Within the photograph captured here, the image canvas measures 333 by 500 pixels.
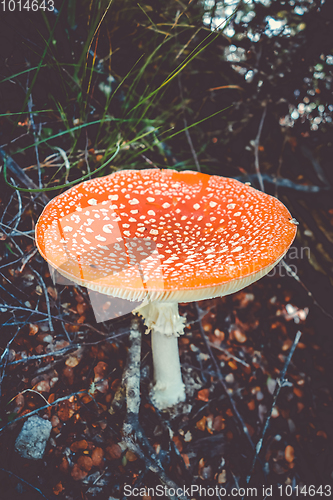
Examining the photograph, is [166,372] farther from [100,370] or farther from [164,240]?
[164,240]

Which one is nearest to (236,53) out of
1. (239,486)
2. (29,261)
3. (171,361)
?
(29,261)

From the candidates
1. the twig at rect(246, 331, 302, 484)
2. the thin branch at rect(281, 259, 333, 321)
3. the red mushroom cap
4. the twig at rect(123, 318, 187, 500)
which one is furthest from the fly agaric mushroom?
the thin branch at rect(281, 259, 333, 321)

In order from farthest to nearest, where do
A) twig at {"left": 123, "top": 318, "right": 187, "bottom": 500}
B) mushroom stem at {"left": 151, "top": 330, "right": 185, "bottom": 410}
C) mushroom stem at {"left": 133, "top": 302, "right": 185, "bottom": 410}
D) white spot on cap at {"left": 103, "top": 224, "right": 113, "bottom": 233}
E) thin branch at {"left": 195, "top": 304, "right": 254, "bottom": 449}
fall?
thin branch at {"left": 195, "top": 304, "right": 254, "bottom": 449}
mushroom stem at {"left": 151, "top": 330, "right": 185, "bottom": 410}
mushroom stem at {"left": 133, "top": 302, "right": 185, "bottom": 410}
twig at {"left": 123, "top": 318, "right": 187, "bottom": 500}
white spot on cap at {"left": 103, "top": 224, "right": 113, "bottom": 233}

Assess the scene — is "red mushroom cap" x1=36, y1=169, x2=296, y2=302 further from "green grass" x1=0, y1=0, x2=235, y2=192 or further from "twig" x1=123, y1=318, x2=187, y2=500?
"twig" x1=123, y1=318, x2=187, y2=500

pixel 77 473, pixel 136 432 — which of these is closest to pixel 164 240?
pixel 136 432

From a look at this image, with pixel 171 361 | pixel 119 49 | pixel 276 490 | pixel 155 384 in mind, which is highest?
pixel 119 49

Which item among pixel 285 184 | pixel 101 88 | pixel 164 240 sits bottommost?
pixel 164 240

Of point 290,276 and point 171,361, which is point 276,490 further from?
point 290,276

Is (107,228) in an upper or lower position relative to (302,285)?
upper
